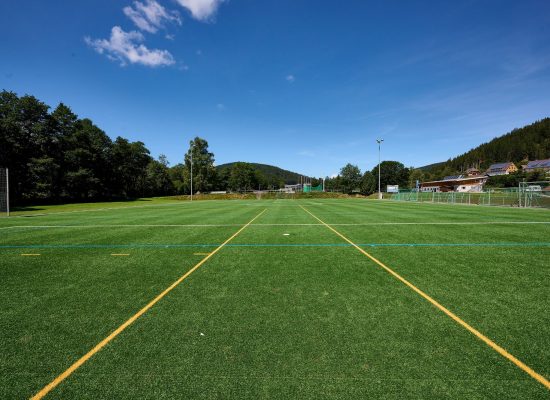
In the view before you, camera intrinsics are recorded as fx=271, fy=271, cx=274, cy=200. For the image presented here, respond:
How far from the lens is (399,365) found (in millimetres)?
2965

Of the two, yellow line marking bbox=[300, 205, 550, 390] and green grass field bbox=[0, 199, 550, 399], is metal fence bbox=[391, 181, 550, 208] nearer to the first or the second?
green grass field bbox=[0, 199, 550, 399]

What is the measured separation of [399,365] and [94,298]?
5032 mm

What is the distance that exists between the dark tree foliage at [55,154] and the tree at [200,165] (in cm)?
1854

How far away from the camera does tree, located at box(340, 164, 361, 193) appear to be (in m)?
136

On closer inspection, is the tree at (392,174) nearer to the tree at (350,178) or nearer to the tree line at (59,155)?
the tree at (350,178)

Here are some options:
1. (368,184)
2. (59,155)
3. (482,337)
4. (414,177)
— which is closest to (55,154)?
(59,155)

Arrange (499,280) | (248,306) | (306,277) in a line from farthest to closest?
(306,277) < (499,280) < (248,306)

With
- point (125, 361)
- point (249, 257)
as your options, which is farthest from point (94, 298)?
point (249, 257)

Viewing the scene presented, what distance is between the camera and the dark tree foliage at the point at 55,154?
45188 millimetres

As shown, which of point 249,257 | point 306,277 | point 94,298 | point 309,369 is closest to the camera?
point 309,369

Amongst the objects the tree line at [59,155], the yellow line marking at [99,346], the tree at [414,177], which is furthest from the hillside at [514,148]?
the yellow line marking at [99,346]

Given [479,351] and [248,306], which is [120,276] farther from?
[479,351]

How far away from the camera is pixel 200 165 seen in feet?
298

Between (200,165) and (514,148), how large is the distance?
173 metres
